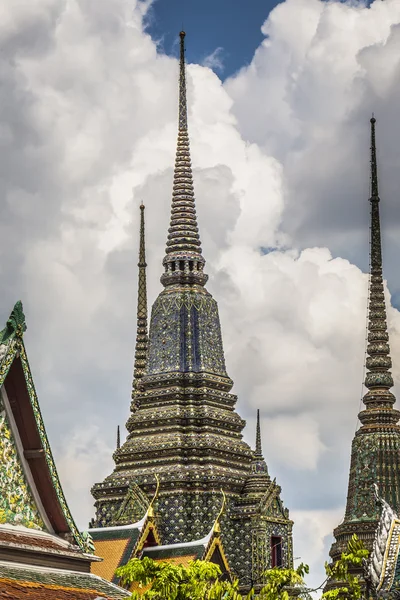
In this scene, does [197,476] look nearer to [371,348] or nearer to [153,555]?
[153,555]

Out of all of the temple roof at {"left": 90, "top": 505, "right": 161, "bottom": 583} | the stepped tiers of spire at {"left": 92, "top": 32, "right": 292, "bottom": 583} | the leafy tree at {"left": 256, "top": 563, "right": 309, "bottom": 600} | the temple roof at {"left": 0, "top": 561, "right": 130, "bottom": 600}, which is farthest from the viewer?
the stepped tiers of spire at {"left": 92, "top": 32, "right": 292, "bottom": 583}

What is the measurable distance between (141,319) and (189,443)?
9.91 meters

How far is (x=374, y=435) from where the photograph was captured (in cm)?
4984

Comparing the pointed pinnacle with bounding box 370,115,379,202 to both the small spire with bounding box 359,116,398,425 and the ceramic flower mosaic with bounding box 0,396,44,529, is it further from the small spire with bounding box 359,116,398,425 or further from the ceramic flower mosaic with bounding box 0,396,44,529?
the ceramic flower mosaic with bounding box 0,396,44,529

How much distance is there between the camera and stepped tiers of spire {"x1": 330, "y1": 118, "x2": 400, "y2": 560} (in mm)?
48219

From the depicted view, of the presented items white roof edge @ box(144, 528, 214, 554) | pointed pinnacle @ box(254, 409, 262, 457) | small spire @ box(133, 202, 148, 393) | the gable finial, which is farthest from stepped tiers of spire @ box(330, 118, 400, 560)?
the gable finial

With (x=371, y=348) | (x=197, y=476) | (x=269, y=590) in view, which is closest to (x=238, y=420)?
(x=197, y=476)

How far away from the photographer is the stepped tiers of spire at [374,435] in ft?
158

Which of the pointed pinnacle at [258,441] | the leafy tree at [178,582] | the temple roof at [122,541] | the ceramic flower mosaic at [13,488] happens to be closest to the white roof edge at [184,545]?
the temple roof at [122,541]

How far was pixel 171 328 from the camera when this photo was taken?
152 feet

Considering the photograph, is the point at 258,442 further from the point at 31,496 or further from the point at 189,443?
the point at 31,496

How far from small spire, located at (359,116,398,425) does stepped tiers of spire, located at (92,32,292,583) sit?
17.9 ft

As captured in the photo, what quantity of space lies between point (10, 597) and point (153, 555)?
19.1 meters

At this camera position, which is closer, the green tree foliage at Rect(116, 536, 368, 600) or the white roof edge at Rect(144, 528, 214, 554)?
the green tree foliage at Rect(116, 536, 368, 600)
